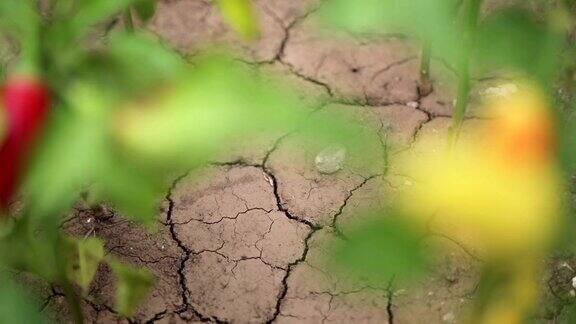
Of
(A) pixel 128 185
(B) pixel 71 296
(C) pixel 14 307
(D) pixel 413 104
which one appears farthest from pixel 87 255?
(D) pixel 413 104

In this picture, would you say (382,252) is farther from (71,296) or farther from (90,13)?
(71,296)

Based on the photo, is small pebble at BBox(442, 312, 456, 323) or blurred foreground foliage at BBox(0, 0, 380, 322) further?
small pebble at BBox(442, 312, 456, 323)

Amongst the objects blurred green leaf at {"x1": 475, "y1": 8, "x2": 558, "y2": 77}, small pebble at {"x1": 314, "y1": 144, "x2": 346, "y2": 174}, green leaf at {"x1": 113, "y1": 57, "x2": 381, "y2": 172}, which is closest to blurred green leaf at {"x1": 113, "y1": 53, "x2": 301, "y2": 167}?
green leaf at {"x1": 113, "y1": 57, "x2": 381, "y2": 172}

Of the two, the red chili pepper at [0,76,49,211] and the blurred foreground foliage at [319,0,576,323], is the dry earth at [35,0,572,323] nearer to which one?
the blurred foreground foliage at [319,0,576,323]

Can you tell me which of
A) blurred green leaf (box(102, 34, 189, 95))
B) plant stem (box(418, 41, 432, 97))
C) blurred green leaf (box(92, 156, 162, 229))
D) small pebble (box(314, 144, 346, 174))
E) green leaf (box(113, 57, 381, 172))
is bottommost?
blurred green leaf (box(92, 156, 162, 229))

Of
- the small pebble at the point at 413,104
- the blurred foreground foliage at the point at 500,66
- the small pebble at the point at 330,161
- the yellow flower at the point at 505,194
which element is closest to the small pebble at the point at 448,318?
the small pebble at the point at 330,161

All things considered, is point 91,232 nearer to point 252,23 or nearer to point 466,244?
point 466,244

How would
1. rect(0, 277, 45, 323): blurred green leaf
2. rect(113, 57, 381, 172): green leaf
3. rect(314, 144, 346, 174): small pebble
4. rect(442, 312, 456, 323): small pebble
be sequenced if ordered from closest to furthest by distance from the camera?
1. rect(113, 57, 381, 172): green leaf
2. rect(0, 277, 45, 323): blurred green leaf
3. rect(442, 312, 456, 323): small pebble
4. rect(314, 144, 346, 174): small pebble
